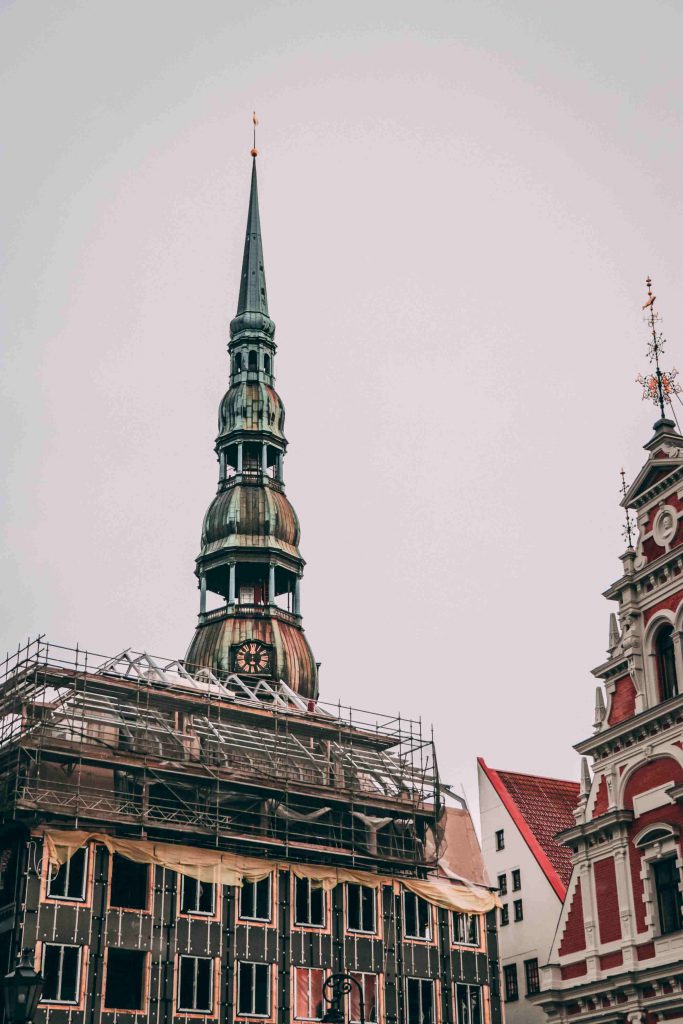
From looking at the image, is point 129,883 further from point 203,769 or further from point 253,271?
point 253,271

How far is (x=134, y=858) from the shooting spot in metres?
59.1

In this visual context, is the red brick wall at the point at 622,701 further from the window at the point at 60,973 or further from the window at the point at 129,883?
the window at the point at 60,973

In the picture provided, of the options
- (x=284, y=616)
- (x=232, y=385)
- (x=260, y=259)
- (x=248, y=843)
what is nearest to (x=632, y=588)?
(x=248, y=843)

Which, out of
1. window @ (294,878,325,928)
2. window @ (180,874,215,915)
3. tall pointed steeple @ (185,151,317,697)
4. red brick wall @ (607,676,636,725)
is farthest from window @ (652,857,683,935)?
tall pointed steeple @ (185,151,317,697)

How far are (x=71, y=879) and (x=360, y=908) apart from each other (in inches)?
583

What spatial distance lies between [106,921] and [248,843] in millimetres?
8704

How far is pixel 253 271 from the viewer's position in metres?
107

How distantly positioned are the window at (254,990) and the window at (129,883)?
543 cm

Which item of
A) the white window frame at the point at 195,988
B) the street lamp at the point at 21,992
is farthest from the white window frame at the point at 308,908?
the street lamp at the point at 21,992

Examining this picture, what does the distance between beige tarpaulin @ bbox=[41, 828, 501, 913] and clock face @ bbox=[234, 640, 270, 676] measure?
69.6ft

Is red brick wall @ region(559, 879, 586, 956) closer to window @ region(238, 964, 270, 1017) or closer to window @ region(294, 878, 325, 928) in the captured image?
window @ region(294, 878, 325, 928)

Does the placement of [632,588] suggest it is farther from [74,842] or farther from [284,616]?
[284,616]

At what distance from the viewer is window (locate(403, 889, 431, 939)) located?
218 feet

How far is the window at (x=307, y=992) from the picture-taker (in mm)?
61062
